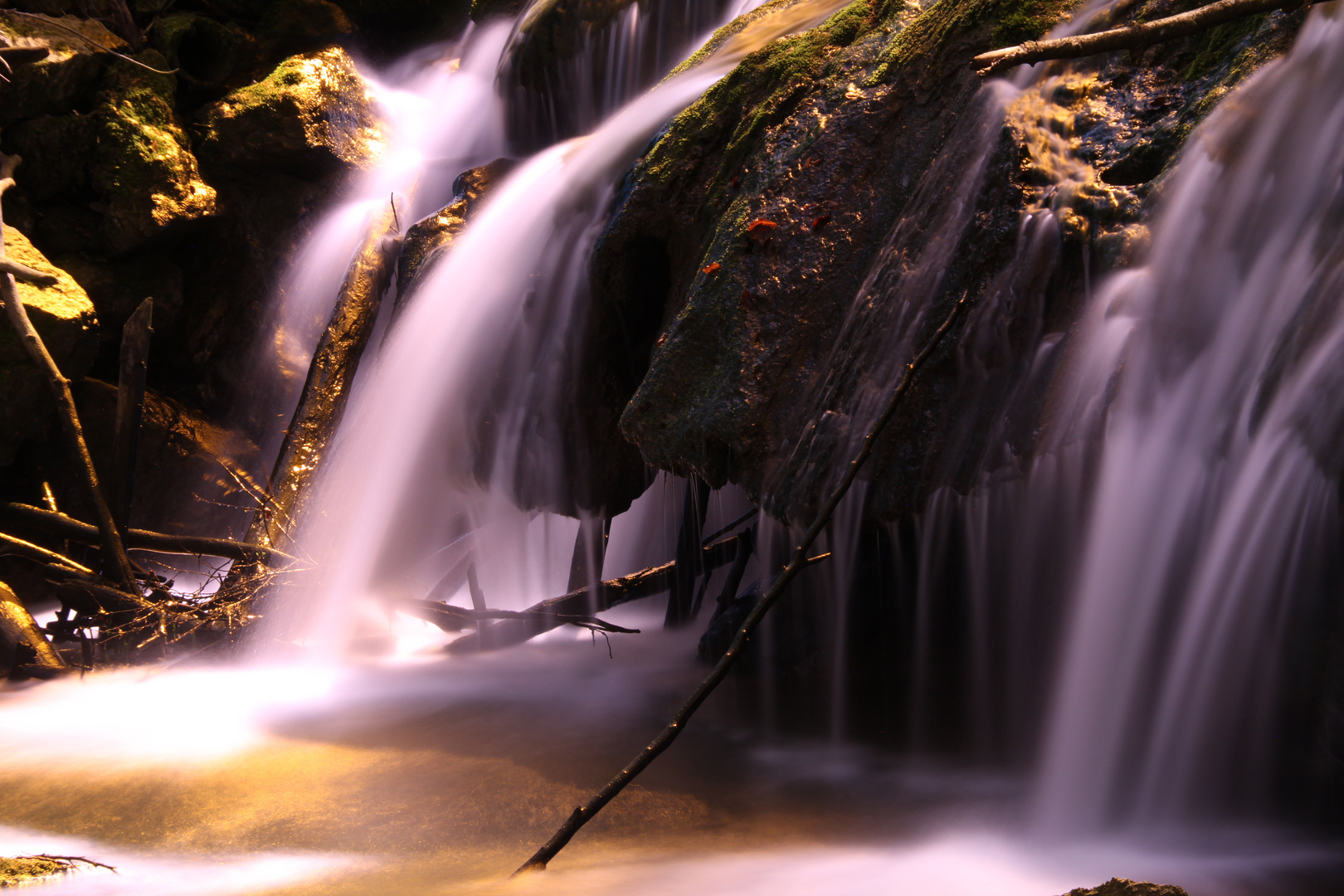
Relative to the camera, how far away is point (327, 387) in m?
5.62

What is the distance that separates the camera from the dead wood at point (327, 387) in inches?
200

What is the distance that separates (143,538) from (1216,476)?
5.10 m

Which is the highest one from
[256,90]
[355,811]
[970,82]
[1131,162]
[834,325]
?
[256,90]

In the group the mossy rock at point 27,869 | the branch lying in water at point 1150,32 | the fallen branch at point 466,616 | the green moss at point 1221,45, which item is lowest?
the mossy rock at point 27,869

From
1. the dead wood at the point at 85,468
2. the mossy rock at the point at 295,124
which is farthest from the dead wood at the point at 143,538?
the mossy rock at the point at 295,124

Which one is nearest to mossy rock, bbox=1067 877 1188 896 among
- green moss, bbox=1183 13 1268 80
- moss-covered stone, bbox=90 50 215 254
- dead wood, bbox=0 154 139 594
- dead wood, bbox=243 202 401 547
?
green moss, bbox=1183 13 1268 80

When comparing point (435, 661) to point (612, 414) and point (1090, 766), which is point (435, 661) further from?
point (1090, 766)

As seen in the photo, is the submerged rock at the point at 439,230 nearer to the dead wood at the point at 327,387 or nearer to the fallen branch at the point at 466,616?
the dead wood at the point at 327,387

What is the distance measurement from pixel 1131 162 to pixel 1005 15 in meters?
0.91

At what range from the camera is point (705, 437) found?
3348mm

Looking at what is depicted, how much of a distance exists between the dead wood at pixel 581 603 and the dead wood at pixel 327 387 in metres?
1.32

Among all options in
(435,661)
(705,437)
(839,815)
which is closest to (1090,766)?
(839,815)

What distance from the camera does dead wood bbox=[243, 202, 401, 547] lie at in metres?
5.08

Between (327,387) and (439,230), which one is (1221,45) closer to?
(439,230)
